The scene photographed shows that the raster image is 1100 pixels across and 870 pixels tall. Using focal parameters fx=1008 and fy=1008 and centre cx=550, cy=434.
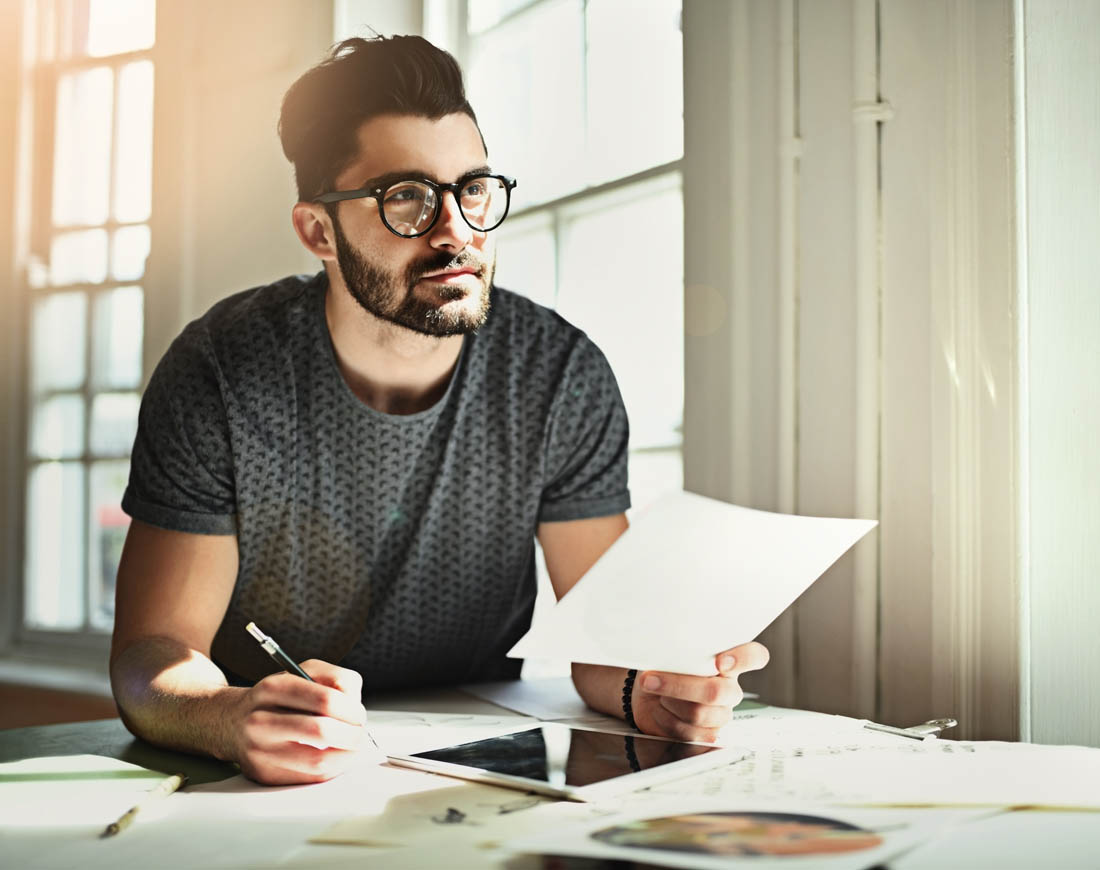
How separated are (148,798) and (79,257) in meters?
2.41

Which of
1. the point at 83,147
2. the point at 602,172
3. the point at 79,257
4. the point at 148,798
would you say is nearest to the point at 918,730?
the point at 148,798

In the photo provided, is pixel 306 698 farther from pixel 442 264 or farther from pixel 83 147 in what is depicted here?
pixel 83 147

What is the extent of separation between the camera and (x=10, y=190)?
286 cm

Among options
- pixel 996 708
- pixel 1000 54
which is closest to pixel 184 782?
pixel 996 708

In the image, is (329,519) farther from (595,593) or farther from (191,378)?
(595,593)

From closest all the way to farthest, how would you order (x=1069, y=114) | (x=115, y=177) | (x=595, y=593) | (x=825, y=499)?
(x=595, y=593) → (x=1069, y=114) → (x=825, y=499) → (x=115, y=177)

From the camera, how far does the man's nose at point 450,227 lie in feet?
4.08

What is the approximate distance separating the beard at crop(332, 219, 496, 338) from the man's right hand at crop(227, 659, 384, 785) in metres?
0.59

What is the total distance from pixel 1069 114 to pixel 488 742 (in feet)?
2.57

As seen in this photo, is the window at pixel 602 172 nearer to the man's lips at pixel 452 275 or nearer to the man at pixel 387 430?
the man at pixel 387 430

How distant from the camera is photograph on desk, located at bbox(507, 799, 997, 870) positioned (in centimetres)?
51

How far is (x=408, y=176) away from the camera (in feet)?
4.08

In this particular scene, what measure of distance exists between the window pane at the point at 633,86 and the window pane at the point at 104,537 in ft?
5.27

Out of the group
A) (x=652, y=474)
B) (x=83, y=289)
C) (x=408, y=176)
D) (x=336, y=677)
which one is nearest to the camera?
(x=336, y=677)
